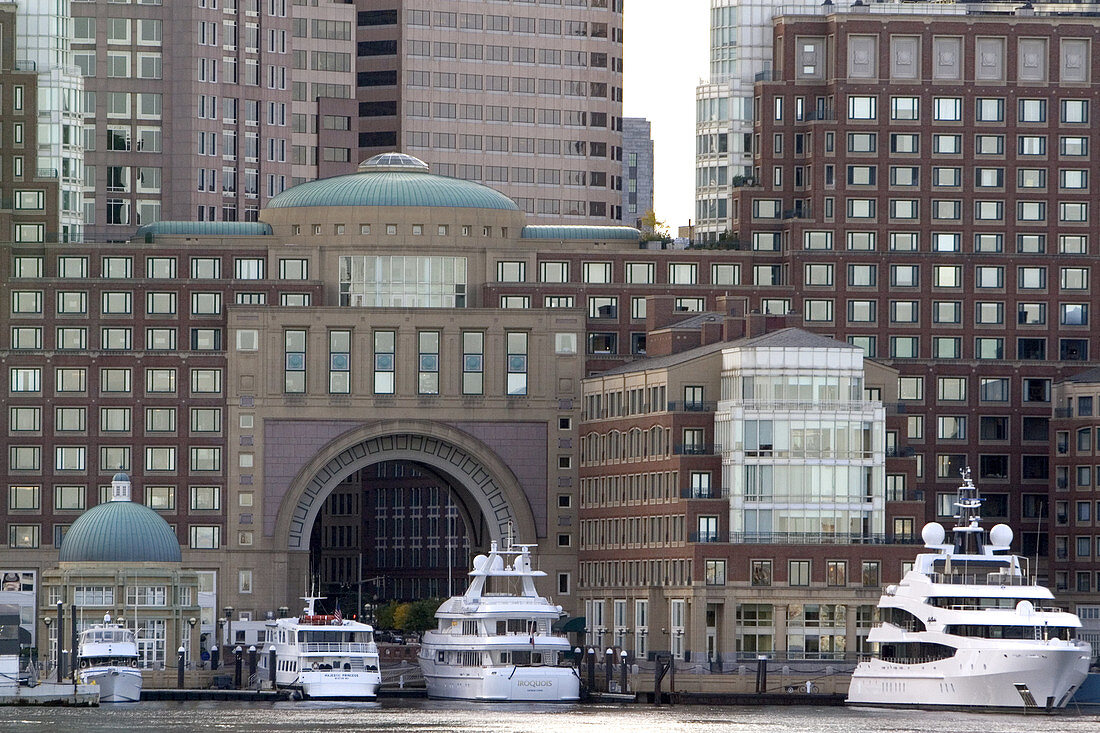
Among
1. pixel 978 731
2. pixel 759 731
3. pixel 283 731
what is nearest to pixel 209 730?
pixel 283 731

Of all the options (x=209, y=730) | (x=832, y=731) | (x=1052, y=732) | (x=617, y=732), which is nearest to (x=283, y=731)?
(x=209, y=730)

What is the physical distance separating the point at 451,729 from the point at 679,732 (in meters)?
13.7

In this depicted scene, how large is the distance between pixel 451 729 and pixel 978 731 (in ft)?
102

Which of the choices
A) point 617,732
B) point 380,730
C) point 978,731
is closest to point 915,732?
point 978,731

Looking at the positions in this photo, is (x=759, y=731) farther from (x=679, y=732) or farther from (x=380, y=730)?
(x=380, y=730)

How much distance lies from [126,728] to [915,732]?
46.2m

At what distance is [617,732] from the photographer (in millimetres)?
196875

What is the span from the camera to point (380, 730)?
19925cm

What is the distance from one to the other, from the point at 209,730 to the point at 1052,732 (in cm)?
4932

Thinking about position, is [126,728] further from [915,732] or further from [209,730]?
[915,732]

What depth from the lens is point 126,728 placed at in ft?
650

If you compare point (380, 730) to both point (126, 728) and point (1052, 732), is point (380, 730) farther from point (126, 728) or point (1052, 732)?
point (1052, 732)

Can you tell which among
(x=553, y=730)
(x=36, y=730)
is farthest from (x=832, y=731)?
(x=36, y=730)

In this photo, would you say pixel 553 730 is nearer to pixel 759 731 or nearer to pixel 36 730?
pixel 759 731
